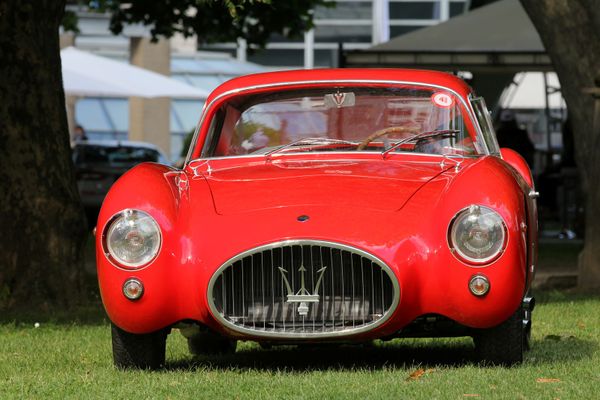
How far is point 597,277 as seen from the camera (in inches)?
493

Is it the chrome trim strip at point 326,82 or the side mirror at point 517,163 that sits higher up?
the chrome trim strip at point 326,82

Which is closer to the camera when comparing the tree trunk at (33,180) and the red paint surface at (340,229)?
the red paint surface at (340,229)

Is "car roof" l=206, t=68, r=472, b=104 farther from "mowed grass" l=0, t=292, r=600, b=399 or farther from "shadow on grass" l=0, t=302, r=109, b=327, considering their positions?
"shadow on grass" l=0, t=302, r=109, b=327

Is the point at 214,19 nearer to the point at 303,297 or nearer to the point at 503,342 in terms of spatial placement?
the point at 503,342

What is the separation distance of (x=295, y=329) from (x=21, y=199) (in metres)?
4.90

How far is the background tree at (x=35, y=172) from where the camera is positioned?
11.0 m

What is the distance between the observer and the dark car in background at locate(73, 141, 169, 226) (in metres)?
26.6

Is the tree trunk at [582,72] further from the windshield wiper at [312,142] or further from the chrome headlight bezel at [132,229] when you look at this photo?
the chrome headlight bezel at [132,229]

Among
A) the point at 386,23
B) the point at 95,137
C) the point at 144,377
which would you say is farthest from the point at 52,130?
the point at 386,23

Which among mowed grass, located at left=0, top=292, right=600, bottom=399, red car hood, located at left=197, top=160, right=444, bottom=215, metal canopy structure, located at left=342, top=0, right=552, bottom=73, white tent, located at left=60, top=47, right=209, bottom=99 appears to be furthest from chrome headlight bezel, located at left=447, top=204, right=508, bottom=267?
white tent, located at left=60, top=47, right=209, bottom=99

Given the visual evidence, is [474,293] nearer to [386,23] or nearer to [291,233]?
[291,233]

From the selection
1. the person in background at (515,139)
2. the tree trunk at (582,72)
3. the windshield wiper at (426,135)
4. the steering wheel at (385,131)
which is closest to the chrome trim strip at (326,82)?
the windshield wiper at (426,135)

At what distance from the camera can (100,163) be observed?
27.0 m

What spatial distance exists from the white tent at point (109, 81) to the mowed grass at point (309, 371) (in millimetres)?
14134
